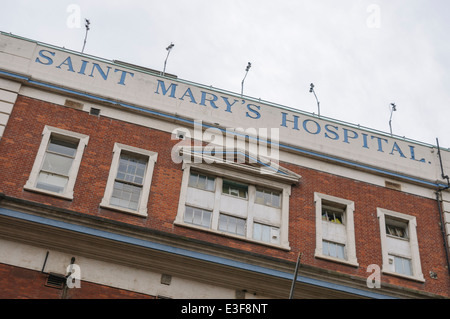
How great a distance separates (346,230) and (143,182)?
6581 millimetres

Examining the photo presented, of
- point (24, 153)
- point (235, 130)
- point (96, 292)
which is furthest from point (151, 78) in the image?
point (96, 292)

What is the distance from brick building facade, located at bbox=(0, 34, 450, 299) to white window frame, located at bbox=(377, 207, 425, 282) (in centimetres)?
4

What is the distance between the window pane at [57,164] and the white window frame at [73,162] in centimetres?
16

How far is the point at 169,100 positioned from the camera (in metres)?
19.6

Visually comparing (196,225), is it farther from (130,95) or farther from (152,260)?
(130,95)

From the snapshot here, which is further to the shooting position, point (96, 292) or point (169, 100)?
point (169, 100)

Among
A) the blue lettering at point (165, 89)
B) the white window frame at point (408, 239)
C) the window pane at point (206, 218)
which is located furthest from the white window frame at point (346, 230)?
the blue lettering at point (165, 89)

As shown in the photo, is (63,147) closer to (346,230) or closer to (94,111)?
(94,111)

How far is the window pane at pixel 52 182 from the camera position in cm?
1678

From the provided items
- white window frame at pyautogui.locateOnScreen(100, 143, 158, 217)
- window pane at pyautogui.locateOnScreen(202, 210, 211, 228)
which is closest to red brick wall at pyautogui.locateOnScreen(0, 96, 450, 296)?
white window frame at pyautogui.locateOnScreen(100, 143, 158, 217)

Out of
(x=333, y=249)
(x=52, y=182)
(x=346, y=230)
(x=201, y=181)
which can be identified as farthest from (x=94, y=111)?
(x=346, y=230)

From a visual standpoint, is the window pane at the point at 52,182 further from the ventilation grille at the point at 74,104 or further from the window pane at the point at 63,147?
the ventilation grille at the point at 74,104
